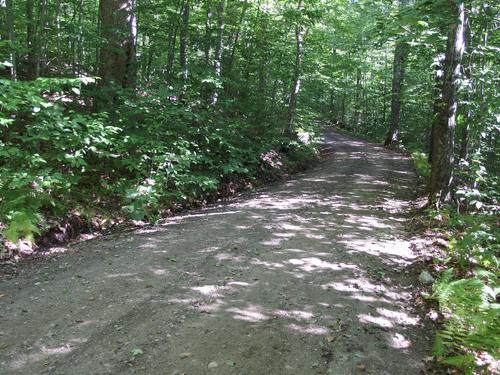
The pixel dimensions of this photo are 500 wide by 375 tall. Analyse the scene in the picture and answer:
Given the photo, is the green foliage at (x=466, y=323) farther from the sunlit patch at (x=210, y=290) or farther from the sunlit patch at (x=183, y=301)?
the sunlit patch at (x=183, y=301)

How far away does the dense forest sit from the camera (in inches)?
232

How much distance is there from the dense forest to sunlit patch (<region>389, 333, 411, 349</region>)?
315 mm

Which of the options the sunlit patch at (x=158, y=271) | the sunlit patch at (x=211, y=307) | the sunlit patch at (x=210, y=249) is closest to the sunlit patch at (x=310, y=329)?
the sunlit patch at (x=211, y=307)

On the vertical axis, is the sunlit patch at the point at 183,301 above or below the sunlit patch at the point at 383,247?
below

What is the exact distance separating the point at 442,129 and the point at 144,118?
6.68 metres

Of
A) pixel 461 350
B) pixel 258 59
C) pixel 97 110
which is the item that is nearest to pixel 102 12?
pixel 97 110

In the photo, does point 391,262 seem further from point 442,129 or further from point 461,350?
point 442,129

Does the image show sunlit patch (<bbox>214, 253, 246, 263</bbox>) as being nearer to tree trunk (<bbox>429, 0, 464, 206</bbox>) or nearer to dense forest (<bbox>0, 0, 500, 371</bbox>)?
dense forest (<bbox>0, 0, 500, 371</bbox>)

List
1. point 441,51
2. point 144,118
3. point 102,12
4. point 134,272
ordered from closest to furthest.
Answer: point 134,272
point 144,118
point 102,12
point 441,51

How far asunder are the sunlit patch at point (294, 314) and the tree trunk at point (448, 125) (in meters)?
5.65

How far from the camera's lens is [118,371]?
3.54 metres

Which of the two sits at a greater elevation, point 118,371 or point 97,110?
point 97,110

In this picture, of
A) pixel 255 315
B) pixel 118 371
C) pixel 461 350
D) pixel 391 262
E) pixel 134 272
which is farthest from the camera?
pixel 391 262

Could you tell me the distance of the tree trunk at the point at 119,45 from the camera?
9.95m
